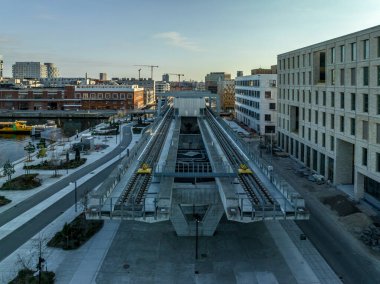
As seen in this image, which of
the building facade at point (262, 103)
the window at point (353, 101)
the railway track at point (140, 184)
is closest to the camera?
the railway track at point (140, 184)

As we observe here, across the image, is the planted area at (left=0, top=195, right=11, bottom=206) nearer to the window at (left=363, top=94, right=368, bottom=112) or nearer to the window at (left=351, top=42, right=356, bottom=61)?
the window at (left=363, top=94, right=368, bottom=112)

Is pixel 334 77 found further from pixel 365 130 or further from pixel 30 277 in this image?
pixel 30 277

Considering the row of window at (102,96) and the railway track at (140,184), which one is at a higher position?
the row of window at (102,96)

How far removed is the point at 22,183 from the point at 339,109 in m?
34.1

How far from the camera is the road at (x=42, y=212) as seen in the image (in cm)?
2702

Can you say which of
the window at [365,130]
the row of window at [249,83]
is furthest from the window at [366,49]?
the row of window at [249,83]

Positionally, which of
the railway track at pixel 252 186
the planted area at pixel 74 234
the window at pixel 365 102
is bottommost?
the planted area at pixel 74 234

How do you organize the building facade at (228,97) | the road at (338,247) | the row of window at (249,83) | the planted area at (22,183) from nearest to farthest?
the road at (338,247) < the planted area at (22,183) < the row of window at (249,83) < the building facade at (228,97)

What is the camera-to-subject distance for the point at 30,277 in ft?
69.6

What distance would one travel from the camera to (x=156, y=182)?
28.2 m

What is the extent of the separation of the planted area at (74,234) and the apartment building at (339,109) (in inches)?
906

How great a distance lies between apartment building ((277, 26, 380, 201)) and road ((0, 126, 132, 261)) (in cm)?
2567

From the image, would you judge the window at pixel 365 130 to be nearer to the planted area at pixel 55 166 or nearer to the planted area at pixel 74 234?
the planted area at pixel 74 234

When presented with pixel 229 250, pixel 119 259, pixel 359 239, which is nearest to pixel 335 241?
pixel 359 239
